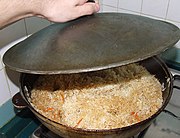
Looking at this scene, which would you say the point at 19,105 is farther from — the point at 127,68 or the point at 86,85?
the point at 127,68

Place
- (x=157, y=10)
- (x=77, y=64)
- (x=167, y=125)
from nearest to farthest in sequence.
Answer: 1. (x=77, y=64)
2. (x=167, y=125)
3. (x=157, y=10)

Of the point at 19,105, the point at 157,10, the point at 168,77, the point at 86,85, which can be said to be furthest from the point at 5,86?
the point at 157,10

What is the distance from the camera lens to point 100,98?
67cm

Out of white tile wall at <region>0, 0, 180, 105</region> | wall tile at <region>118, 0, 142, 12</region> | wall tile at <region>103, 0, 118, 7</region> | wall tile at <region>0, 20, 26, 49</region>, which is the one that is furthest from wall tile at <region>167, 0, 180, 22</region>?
wall tile at <region>0, 20, 26, 49</region>

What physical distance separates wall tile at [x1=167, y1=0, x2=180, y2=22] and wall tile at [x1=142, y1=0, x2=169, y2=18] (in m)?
0.02

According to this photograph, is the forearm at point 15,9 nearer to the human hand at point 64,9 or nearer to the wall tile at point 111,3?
the human hand at point 64,9

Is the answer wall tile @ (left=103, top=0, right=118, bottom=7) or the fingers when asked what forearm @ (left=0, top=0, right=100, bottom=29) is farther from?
wall tile @ (left=103, top=0, right=118, bottom=7)

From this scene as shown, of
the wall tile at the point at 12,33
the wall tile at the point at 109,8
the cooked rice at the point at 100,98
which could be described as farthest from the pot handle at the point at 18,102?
the wall tile at the point at 109,8

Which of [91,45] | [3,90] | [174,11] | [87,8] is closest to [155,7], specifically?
[174,11]

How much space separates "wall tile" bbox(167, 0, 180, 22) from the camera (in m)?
0.91

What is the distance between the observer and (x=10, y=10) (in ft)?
1.76

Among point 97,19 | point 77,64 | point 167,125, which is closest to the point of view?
point 77,64

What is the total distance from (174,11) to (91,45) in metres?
0.52

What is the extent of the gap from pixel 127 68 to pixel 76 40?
28 cm
